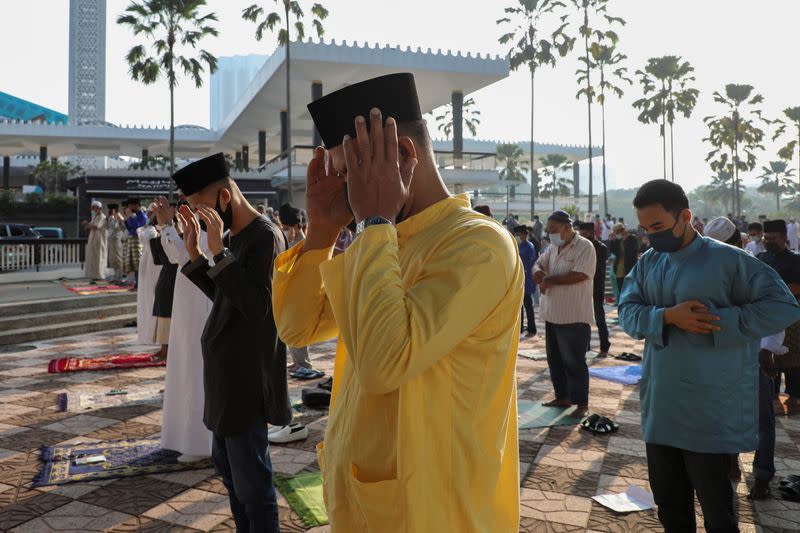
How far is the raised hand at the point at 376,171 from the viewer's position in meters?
1.35

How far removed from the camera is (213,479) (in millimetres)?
4105

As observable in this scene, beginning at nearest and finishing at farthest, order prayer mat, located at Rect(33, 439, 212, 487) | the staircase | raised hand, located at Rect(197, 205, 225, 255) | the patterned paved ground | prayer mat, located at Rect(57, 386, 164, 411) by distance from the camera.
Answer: raised hand, located at Rect(197, 205, 225, 255)
the patterned paved ground
prayer mat, located at Rect(33, 439, 212, 487)
prayer mat, located at Rect(57, 386, 164, 411)
the staircase

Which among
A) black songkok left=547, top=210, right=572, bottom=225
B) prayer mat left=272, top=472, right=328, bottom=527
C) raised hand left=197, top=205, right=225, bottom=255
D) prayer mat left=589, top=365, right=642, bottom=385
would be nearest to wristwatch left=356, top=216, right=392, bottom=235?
raised hand left=197, top=205, right=225, bottom=255

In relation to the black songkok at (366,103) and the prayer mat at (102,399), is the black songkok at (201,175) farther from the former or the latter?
the prayer mat at (102,399)

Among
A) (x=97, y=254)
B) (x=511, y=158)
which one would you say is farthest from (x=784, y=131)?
(x=97, y=254)

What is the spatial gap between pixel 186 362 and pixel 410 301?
130 inches

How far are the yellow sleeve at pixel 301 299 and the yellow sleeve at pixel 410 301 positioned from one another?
18.3 inches

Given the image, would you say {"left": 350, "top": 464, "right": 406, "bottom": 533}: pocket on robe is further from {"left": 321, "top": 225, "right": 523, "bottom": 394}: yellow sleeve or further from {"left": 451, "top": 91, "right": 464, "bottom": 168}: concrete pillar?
{"left": 451, "top": 91, "right": 464, "bottom": 168}: concrete pillar

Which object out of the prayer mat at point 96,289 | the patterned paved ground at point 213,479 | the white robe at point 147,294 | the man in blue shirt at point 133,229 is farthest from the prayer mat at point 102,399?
the prayer mat at point 96,289

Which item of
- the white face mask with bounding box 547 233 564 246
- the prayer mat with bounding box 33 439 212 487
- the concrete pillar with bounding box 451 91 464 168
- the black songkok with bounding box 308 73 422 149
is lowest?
the prayer mat with bounding box 33 439 212 487

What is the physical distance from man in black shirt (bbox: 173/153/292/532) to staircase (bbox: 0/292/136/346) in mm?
8636

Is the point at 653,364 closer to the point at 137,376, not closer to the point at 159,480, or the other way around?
the point at 159,480

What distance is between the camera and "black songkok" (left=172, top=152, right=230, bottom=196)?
301cm

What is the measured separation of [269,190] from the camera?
26.6 metres
